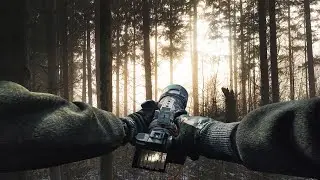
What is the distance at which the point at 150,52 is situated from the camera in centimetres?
2573

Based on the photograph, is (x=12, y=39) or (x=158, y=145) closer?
(x=158, y=145)

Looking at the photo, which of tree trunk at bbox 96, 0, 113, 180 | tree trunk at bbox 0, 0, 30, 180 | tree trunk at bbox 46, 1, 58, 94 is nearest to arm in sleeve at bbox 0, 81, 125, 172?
tree trunk at bbox 0, 0, 30, 180

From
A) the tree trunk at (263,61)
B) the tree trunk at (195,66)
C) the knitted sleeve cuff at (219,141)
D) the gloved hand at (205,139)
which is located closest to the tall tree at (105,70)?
the tree trunk at (263,61)

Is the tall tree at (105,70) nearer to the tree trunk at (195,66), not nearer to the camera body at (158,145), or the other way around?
the camera body at (158,145)

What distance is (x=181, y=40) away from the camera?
1330 inches

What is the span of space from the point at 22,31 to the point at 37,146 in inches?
146

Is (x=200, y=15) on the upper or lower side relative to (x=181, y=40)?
upper

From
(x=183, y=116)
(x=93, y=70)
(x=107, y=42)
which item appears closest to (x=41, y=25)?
(x=107, y=42)

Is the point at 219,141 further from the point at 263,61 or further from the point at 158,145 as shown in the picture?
the point at 263,61

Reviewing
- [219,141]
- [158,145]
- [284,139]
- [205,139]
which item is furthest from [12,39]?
[284,139]

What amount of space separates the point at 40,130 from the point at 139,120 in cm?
96

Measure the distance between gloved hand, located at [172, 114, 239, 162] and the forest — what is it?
10.4 ft

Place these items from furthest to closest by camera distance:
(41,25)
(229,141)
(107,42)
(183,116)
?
(41,25), (107,42), (183,116), (229,141)

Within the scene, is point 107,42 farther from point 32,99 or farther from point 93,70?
point 93,70
